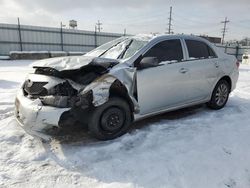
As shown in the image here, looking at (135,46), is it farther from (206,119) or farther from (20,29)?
(20,29)

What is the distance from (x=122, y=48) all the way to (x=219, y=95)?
249 cm

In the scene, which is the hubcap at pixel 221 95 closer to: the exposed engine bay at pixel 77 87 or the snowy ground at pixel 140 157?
the snowy ground at pixel 140 157

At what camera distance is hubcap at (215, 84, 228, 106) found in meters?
5.21

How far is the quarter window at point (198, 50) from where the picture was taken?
15.3ft

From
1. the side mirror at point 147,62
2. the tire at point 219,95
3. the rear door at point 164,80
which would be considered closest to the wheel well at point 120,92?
the rear door at point 164,80

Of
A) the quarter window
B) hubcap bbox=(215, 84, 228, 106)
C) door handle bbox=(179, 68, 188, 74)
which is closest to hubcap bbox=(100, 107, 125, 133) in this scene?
door handle bbox=(179, 68, 188, 74)

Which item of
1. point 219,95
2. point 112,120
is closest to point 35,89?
point 112,120

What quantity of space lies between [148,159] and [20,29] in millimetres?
19339

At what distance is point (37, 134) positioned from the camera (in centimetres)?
322

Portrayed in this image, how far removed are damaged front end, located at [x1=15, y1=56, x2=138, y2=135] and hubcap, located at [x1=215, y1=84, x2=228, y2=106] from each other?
2.42 meters

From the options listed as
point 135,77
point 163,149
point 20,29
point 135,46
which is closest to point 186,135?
point 163,149

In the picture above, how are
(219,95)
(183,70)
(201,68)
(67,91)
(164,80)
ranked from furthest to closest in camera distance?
(219,95), (201,68), (183,70), (164,80), (67,91)

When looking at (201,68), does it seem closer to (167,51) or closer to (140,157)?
(167,51)

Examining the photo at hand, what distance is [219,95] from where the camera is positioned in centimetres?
524
